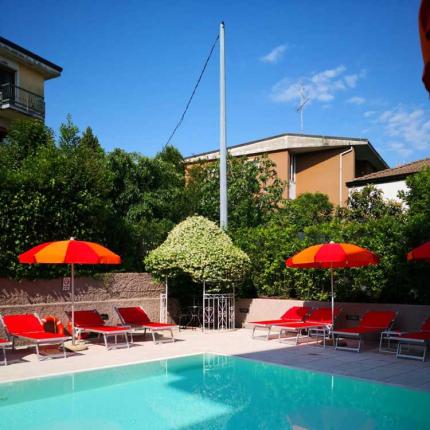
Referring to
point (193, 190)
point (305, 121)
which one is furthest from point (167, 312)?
point (305, 121)

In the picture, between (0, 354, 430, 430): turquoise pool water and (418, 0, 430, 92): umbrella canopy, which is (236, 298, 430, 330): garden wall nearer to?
(0, 354, 430, 430): turquoise pool water

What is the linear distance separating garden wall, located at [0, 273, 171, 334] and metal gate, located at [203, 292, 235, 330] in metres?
1.73

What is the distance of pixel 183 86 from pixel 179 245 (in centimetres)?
1072

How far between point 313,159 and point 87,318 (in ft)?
74.2

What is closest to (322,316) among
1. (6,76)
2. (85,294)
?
(85,294)

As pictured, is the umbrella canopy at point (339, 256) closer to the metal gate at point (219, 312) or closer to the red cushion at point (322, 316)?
the red cushion at point (322, 316)

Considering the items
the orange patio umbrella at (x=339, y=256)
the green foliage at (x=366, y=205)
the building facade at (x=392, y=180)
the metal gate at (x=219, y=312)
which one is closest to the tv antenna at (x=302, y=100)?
the building facade at (x=392, y=180)

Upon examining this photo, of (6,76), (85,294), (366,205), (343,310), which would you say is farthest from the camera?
(366,205)

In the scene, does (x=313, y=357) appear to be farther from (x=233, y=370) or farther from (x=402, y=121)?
(x=402, y=121)

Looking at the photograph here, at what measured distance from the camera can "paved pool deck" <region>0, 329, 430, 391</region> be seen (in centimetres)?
950

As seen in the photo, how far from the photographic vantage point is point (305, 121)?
35375 millimetres

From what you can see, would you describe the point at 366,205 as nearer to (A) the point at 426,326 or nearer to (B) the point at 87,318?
(A) the point at 426,326

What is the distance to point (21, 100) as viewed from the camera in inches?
974

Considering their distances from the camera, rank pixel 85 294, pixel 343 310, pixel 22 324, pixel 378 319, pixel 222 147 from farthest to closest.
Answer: pixel 222 147 → pixel 85 294 → pixel 343 310 → pixel 378 319 → pixel 22 324
